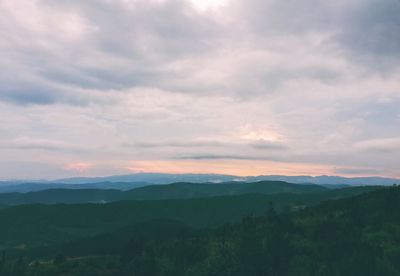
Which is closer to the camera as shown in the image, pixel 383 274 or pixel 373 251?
pixel 383 274

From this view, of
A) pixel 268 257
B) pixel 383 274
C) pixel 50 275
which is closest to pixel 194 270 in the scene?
pixel 268 257

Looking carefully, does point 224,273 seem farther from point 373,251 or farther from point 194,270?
point 373,251

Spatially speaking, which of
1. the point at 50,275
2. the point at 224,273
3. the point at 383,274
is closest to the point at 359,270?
the point at 383,274

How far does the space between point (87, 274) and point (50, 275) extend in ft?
60.0

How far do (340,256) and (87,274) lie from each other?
5028 inches

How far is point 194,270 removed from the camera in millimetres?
194375

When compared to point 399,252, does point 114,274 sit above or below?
below

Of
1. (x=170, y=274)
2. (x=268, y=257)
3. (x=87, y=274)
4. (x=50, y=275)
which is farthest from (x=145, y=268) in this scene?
(x=268, y=257)

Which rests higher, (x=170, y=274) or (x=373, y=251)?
(x=373, y=251)

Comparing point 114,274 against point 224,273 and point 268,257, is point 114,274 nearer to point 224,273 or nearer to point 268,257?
point 224,273

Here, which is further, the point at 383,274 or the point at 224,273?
the point at 224,273

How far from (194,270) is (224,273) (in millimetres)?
14774

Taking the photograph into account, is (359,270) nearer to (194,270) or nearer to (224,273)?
(224,273)

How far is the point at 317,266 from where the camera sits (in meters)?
186
